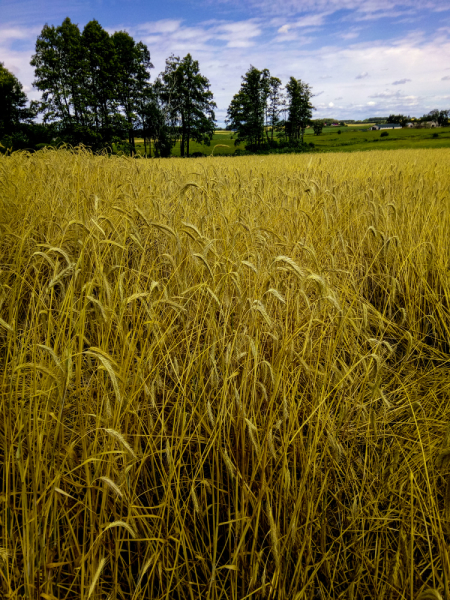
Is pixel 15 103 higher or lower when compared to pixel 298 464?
higher

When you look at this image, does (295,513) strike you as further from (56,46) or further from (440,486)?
(56,46)

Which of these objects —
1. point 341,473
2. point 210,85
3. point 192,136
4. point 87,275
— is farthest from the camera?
point 210,85

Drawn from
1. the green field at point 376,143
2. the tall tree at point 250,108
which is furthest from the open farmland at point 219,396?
the tall tree at point 250,108

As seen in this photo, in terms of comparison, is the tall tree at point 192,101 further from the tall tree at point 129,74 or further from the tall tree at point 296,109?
the tall tree at point 296,109

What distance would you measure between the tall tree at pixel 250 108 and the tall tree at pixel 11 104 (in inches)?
918

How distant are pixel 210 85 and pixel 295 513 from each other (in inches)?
1898

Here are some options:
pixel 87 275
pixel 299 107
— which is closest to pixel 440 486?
pixel 87 275

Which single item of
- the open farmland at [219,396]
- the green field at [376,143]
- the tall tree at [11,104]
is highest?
the tall tree at [11,104]

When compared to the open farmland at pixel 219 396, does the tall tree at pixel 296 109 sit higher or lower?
higher

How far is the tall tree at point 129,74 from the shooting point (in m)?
32.6

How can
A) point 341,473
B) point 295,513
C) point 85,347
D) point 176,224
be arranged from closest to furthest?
point 295,513 → point 341,473 → point 85,347 → point 176,224

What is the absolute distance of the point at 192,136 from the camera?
38594mm

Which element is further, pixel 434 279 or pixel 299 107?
pixel 299 107

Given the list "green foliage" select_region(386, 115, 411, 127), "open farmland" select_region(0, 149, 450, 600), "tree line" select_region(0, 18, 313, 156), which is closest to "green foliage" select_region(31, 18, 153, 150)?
"tree line" select_region(0, 18, 313, 156)
